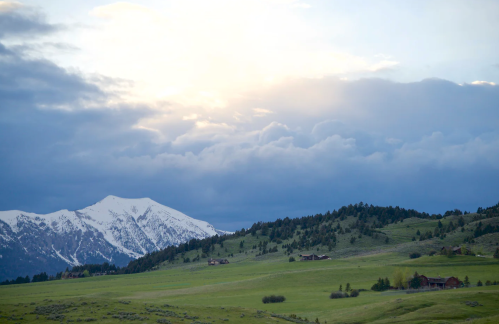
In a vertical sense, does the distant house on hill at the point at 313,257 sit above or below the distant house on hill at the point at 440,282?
above

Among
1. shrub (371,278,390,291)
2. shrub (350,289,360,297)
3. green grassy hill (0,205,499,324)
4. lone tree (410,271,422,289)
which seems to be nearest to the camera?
green grassy hill (0,205,499,324)

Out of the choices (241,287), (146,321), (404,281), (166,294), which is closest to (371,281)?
(404,281)

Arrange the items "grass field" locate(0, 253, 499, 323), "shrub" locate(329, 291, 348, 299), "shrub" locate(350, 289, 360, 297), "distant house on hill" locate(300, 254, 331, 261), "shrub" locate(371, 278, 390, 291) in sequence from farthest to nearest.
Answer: "distant house on hill" locate(300, 254, 331, 261), "shrub" locate(371, 278, 390, 291), "shrub" locate(350, 289, 360, 297), "shrub" locate(329, 291, 348, 299), "grass field" locate(0, 253, 499, 323)

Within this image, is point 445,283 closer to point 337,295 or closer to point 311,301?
point 337,295

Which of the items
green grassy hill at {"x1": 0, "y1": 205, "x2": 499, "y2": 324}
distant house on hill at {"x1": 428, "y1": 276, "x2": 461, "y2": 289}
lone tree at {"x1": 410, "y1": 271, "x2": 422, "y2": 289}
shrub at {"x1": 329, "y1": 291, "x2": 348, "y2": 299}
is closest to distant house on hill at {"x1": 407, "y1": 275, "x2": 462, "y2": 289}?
distant house on hill at {"x1": 428, "y1": 276, "x2": 461, "y2": 289}

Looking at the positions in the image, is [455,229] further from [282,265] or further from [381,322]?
[381,322]

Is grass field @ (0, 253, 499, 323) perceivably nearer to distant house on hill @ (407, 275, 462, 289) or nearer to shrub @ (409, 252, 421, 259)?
distant house on hill @ (407, 275, 462, 289)

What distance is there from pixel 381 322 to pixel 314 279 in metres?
56.3

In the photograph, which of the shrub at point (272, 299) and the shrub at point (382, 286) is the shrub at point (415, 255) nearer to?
the shrub at point (382, 286)

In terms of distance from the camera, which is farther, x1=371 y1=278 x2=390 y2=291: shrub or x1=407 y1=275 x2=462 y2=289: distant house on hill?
x1=371 y1=278 x2=390 y2=291: shrub

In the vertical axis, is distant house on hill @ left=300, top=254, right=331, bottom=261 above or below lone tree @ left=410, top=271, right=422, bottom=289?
above

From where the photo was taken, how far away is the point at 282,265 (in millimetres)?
163125

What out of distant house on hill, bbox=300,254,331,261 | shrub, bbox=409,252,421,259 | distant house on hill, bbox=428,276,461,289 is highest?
distant house on hill, bbox=300,254,331,261

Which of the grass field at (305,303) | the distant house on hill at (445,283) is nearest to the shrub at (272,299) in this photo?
the grass field at (305,303)
